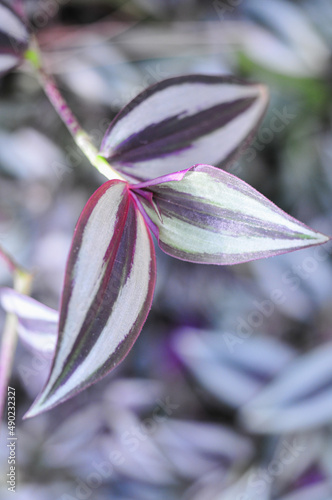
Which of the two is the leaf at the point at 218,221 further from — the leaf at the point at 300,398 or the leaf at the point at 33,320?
the leaf at the point at 300,398

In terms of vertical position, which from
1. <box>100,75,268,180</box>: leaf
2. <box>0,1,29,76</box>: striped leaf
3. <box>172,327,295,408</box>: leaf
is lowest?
<box>172,327,295,408</box>: leaf

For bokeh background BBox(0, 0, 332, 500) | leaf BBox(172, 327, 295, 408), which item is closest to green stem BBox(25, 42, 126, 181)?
bokeh background BBox(0, 0, 332, 500)

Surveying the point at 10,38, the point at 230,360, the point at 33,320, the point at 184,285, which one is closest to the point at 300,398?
the point at 230,360

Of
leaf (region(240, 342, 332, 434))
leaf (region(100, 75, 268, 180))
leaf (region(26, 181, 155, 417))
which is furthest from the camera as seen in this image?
leaf (region(240, 342, 332, 434))

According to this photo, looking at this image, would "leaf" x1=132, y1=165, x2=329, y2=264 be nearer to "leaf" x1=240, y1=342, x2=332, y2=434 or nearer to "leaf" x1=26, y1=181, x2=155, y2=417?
"leaf" x1=26, y1=181, x2=155, y2=417

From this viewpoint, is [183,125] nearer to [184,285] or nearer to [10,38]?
[10,38]

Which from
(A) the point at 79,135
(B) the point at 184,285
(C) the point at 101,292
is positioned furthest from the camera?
(B) the point at 184,285

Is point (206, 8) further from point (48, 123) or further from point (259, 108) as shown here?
point (259, 108)
